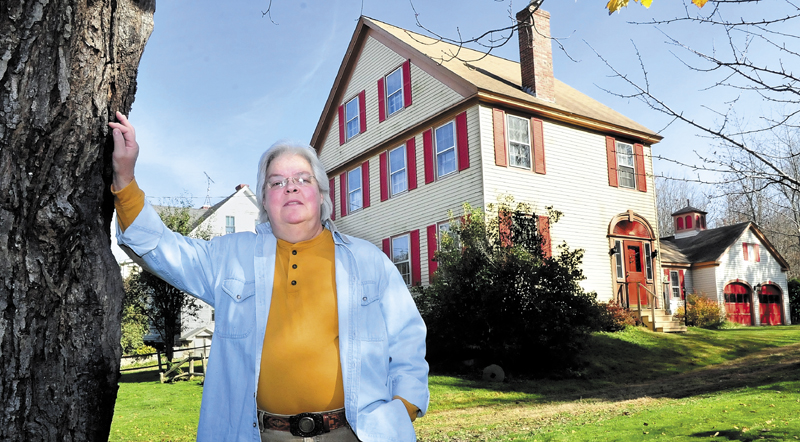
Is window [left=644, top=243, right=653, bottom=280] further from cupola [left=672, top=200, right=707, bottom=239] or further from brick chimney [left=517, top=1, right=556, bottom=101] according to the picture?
cupola [left=672, top=200, right=707, bottom=239]

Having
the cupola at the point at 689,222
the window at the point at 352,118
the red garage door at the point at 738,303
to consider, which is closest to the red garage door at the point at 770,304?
the red garage door at the point at 738,303

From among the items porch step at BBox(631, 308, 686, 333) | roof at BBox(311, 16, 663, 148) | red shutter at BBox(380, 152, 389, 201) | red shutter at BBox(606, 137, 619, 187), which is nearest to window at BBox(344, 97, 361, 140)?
roof at BBox(311, 16, 663, 148)

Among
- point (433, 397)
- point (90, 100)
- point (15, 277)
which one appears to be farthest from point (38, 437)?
point (433, 397)

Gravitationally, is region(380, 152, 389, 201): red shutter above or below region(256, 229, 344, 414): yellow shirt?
above

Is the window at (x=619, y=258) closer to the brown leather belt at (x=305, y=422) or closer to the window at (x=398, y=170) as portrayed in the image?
the window at (x=398, y=170)

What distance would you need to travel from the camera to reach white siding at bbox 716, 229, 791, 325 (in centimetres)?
3075

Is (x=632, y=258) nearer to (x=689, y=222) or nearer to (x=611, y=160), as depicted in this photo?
(x=611, y=160)

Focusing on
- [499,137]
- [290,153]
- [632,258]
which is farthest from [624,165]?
[290,153]

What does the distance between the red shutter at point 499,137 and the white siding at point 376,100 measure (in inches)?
47.9

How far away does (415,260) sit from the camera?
19.4m

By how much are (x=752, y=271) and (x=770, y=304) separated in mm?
2103

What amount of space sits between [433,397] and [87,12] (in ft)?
33.1

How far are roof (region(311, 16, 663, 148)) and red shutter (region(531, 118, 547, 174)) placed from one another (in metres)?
0.40

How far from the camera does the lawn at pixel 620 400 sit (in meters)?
6.87
